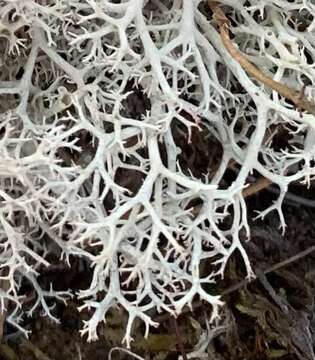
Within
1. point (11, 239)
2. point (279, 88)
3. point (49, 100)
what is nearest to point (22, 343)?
point (11, 239)

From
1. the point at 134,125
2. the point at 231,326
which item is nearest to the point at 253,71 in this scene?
the point at 134,125

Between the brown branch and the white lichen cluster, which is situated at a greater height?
the brown branch

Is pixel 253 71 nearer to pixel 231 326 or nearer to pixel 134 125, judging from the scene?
pixel 134 125

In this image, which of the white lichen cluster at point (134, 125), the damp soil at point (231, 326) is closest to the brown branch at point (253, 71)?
the white lichen cluster at point (134, 125)

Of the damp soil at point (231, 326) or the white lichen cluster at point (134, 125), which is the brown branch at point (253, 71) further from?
the damp soil at point (231, 326)

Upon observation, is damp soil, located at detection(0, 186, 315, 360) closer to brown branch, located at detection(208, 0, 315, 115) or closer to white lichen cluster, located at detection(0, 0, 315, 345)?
white lichen cluster, located at detection(0, 0, 315, 345)

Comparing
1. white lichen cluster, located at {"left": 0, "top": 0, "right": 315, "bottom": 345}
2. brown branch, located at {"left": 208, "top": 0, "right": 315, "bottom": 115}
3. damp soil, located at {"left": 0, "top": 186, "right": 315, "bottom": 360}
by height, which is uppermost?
brown branch, located at {"left": 208, "top": 0, "right": 315, "bottom": 115}

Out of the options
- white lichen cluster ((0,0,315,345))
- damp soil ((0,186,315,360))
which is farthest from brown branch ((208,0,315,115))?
damp soil ((0,186,315,360))

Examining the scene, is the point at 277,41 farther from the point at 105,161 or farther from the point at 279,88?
the point at 105,161
